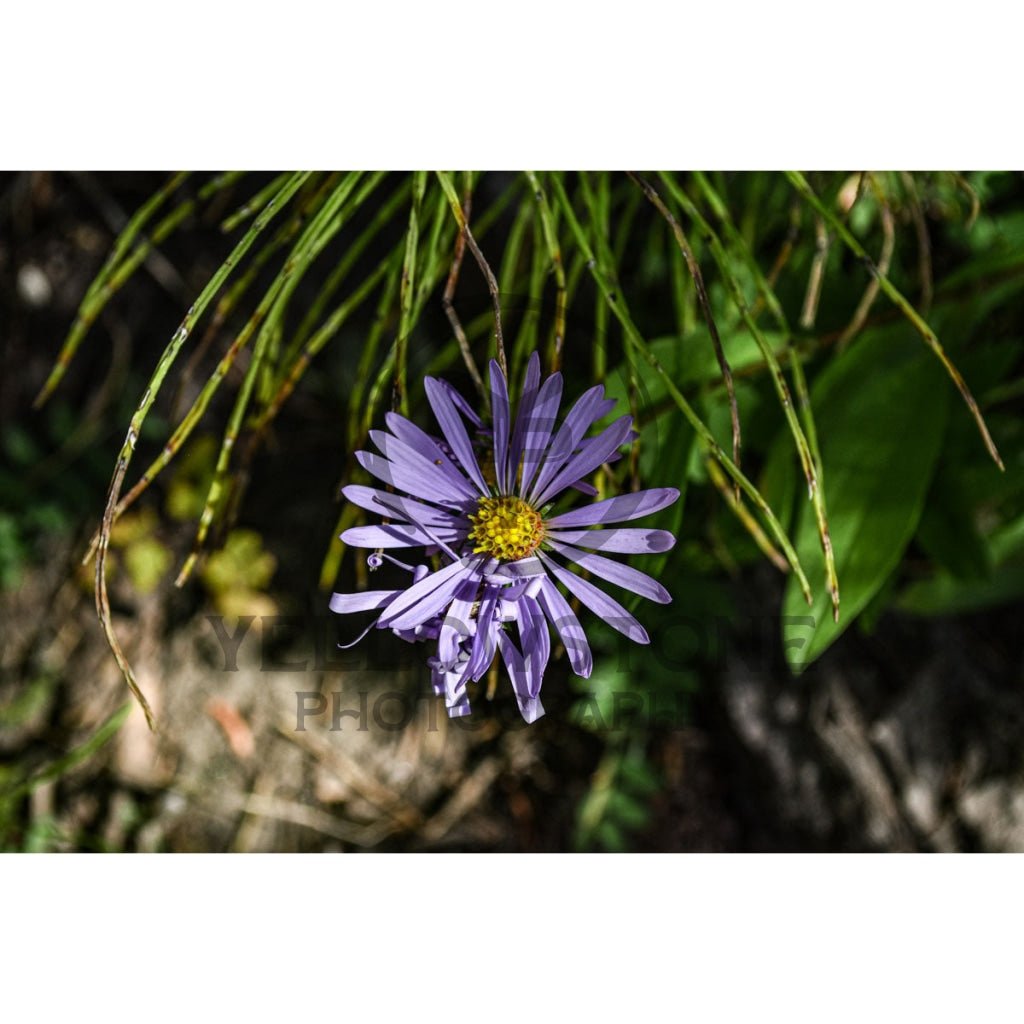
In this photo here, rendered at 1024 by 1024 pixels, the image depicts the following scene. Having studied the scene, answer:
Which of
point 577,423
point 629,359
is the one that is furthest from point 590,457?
point 629,359

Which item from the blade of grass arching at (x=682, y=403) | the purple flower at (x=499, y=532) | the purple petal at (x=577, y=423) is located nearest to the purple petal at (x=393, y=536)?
the purple flower at (x=499, y=532)

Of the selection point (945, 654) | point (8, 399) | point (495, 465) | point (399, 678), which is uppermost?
point (8, 399)

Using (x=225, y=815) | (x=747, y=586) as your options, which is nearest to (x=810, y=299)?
(x=747, y=586)

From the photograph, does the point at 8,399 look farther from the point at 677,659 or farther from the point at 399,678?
the point at 677,659

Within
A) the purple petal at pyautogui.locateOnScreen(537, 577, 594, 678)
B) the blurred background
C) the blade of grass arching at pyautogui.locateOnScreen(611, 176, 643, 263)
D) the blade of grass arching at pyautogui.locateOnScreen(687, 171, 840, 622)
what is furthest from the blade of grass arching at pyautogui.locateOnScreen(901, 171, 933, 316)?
the purple petal at pyautogui.locateOnScreen(537, 577, 594, 678)

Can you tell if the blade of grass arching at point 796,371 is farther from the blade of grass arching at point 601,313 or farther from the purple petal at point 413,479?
the purple petal at point 413,479

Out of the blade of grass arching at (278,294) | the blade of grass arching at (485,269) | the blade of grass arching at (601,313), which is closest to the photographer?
the blade of grass arching at (485,269)

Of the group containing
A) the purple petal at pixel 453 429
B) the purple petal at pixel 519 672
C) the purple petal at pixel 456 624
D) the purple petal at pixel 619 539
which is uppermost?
the purple petal at pixel 453 429
